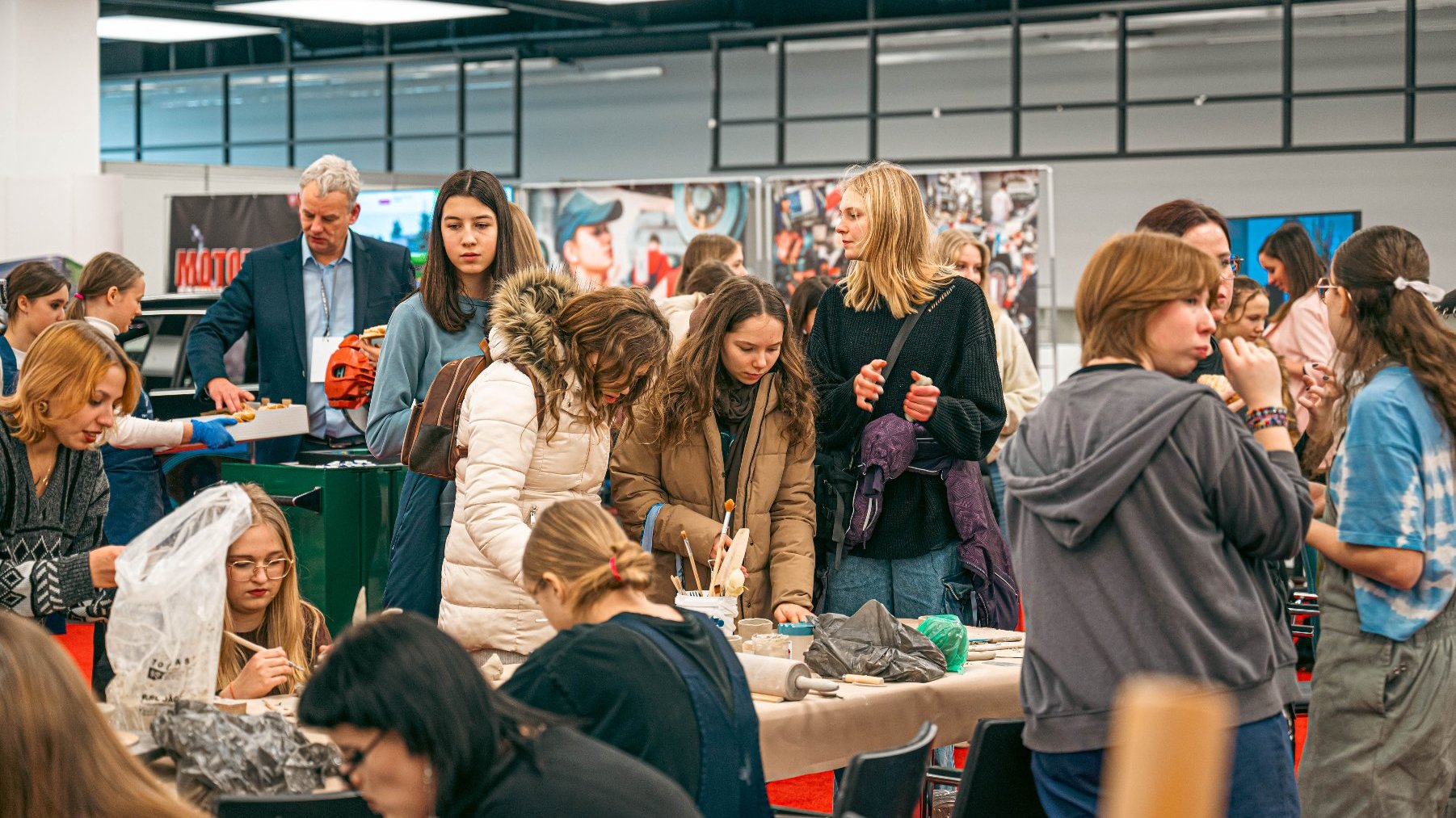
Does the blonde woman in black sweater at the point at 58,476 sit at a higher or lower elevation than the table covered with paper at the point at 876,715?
higher

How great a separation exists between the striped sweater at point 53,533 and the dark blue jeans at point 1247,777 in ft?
5.79

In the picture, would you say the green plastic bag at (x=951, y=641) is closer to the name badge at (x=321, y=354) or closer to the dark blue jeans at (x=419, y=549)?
the dark blue jeans at (x=419, y=549)

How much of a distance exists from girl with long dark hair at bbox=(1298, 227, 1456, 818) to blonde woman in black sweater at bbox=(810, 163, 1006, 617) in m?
0.86

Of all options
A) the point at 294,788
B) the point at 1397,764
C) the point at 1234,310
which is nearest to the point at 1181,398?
the point at 1397,764

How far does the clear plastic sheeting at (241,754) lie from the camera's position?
2238 millimetres

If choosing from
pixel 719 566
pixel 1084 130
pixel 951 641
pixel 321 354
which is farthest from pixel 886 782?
pixel 1084 130

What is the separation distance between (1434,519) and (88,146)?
7177mm

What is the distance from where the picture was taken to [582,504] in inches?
88.0

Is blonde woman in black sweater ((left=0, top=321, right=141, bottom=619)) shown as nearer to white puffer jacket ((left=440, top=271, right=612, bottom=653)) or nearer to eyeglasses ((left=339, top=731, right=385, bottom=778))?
white puffer jacket ((left=440, top=271, right=612, bottom=653))

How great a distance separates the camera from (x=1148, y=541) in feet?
6.82

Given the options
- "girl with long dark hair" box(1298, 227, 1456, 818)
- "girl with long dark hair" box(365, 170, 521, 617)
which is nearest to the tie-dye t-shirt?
"girl with long dark hair" box(1298, 227, 1456, 818)

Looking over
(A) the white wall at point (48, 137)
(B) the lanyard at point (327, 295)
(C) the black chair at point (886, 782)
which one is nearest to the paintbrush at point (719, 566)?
(C) the black chair at point (886, 782)

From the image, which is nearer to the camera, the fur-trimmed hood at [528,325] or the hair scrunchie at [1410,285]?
the hair scrunchie at [1410,285]

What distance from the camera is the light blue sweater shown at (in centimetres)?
343
